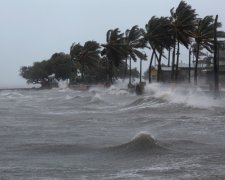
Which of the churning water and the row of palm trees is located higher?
the row of palm trees

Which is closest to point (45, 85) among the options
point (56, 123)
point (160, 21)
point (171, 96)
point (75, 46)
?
point (75, 46)

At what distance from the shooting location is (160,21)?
64.0 metres

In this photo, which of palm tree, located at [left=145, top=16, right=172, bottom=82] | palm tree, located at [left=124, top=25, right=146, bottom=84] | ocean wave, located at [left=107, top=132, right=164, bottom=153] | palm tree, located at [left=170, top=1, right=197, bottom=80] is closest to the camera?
ocean wave, located at [left=107, top=132, right=164, bottom=153]

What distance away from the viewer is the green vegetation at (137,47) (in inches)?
2210

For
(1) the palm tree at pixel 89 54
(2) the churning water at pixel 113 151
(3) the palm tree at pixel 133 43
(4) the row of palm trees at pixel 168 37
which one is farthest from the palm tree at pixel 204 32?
(1) the palm tree at pixel 89 54

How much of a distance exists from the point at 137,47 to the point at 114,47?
3179mm

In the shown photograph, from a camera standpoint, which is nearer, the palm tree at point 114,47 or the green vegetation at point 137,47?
the green vegetation at point 137,47

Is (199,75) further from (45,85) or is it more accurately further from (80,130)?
(80,130)

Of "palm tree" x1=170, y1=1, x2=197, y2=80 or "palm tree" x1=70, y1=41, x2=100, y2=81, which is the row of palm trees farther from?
"palm tree" x1=70, y1=41, x2=100, y2=81

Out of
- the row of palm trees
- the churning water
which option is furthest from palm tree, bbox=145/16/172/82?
the churning water

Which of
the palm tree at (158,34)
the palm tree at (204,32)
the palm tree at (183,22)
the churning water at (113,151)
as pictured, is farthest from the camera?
the palm tree at (158,34)

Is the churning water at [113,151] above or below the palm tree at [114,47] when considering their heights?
below

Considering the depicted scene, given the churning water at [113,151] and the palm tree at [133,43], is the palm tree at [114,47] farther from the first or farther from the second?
the churning water at [113,151]

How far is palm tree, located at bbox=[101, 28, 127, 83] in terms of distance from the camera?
77.6m
